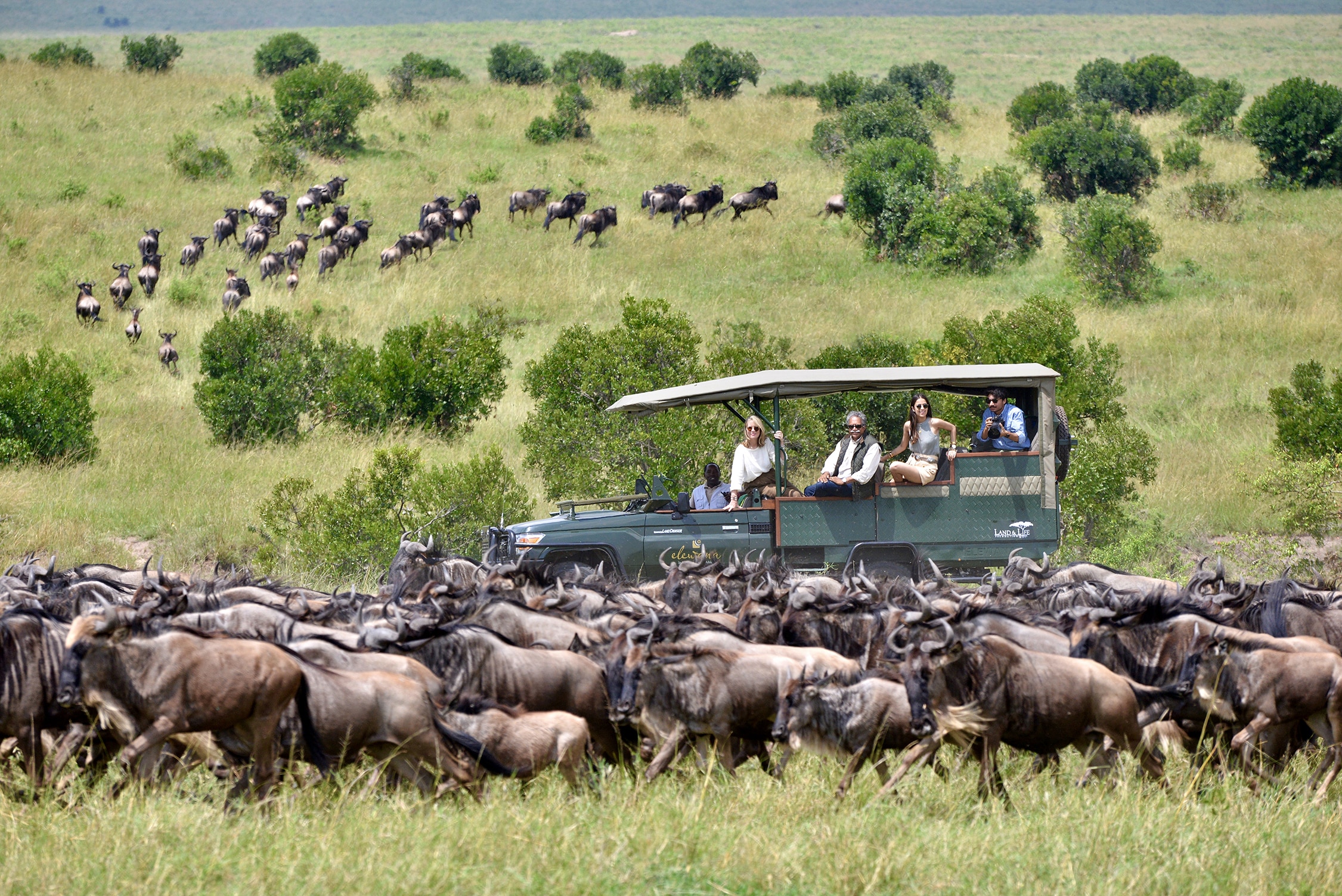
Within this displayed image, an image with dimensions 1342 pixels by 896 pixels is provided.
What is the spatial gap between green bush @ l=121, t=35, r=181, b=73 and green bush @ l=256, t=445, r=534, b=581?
36.1m

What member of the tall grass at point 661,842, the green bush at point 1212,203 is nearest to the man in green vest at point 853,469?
the tall grass at point 661,842

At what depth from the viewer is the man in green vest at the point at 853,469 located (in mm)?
10719

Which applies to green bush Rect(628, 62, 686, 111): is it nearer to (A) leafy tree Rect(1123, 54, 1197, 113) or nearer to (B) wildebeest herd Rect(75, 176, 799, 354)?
(B) wildebeest herd Rect(75, 176, 799, 354)

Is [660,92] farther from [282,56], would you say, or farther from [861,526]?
[861,526]

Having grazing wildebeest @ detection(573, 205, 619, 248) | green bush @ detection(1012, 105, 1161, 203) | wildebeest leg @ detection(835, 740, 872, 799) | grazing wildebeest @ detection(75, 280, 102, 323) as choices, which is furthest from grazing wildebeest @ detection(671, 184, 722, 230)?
wildebeest leg @ detection(835, 740, 872, 799)

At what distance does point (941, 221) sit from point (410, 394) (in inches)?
488

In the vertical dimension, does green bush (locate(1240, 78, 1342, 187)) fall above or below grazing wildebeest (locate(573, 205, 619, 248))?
above

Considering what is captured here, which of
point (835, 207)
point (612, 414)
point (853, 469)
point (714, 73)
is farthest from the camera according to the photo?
point (714, 73)

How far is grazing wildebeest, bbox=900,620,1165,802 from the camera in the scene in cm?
638

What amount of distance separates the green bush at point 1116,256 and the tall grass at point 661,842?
19974mm

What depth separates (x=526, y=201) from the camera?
30.6 metres

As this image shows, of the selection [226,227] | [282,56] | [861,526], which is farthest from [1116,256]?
[282,56]

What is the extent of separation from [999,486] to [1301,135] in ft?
85.1

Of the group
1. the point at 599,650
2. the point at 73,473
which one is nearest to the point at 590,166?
the point at 73,473
